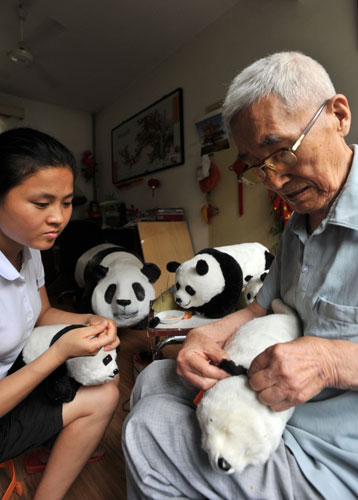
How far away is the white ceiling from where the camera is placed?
2.55 m

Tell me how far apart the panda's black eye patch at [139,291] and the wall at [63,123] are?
325 centimetres

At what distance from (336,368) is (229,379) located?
196 millimetres

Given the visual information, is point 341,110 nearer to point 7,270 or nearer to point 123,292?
point 7,270

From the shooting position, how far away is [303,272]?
691 mm

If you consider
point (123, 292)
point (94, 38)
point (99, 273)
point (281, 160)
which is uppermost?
point (94, 38)

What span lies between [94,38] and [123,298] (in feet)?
8.92

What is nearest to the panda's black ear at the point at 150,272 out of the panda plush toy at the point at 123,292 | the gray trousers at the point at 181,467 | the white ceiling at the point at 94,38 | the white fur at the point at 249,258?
the panda plush toy at the point at 123,292

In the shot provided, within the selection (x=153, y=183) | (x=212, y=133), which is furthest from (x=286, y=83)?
(x=153, y=183)

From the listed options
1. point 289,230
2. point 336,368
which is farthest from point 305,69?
point 336,368

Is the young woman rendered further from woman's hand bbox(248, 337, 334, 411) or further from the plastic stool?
woman's hand bbox(248, 337, 334, 411)

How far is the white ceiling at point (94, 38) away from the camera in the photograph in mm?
2547

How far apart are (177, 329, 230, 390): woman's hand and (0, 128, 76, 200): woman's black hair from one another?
0.59 metres

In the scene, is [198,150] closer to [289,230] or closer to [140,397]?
[289,230]

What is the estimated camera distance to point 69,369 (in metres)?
0.93
